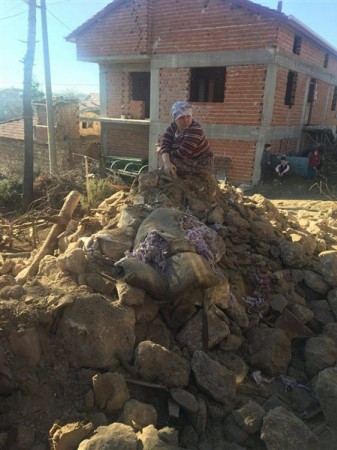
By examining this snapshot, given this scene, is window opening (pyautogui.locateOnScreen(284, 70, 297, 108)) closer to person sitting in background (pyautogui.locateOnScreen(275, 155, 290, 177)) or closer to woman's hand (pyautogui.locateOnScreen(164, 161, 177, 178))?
person sitting in background (pyautogui.locateOnScreen(275, 155, 290, 177))

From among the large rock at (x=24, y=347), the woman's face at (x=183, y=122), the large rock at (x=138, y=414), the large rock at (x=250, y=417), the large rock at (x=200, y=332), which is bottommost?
the large rock at (x=250, y=417)

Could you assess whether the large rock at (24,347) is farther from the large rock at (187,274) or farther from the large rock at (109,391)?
the large rock at (187,274)

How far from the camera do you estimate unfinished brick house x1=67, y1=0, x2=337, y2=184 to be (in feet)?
34.2

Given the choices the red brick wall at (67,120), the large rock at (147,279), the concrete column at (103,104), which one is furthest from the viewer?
the red brick wall at (67,120)

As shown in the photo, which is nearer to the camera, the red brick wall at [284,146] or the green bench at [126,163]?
the red brick wall at [284,146]

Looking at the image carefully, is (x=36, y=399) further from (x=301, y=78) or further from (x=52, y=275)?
(x=301, y=78)

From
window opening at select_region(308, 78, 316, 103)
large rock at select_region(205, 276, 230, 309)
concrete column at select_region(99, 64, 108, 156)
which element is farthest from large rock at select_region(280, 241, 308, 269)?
concrete column at select_region(99, 64, 108, 156)

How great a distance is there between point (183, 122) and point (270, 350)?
8.79 feet

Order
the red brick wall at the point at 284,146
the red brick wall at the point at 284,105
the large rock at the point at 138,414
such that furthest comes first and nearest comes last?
the red brick wall at the point at 284,146, the red brick wall at the point at 284,105, the large rock at the point at 138,414

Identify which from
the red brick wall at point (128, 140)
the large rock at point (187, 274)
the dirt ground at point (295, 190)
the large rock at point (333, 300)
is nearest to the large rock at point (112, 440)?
the large rock at point (187, 274)

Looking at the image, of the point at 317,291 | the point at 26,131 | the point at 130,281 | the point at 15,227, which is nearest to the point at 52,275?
the point at 130,281

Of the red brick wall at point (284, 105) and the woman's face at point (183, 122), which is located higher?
the red brick wall at point (284, 105)

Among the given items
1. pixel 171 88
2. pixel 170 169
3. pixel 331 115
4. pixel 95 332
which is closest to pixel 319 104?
pixel 331 115

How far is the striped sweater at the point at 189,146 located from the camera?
438 centimetres
